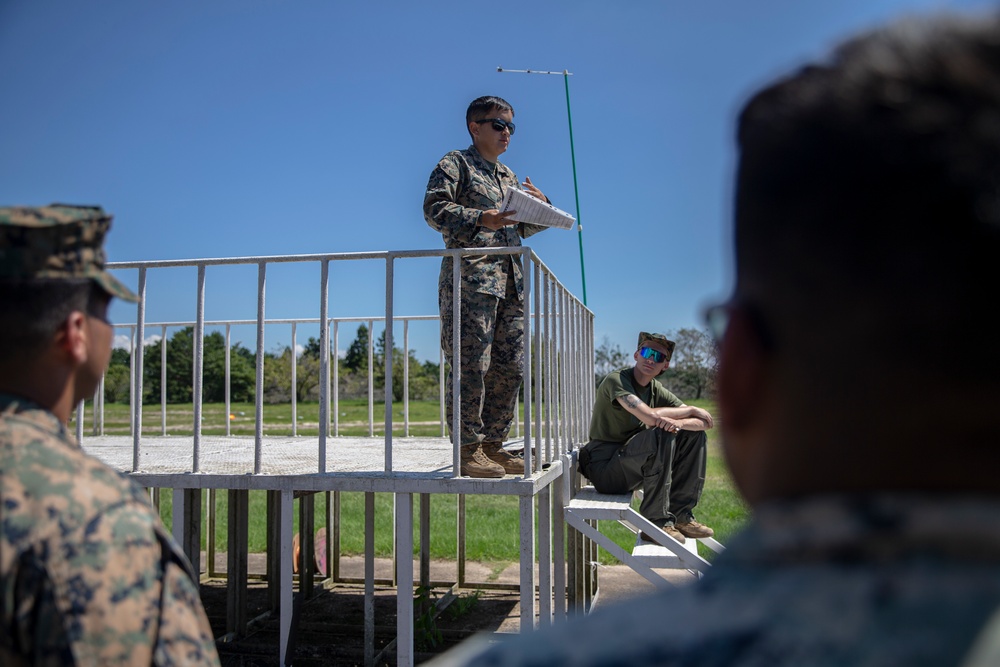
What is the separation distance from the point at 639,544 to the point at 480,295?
218cm

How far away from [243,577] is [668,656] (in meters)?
6.20

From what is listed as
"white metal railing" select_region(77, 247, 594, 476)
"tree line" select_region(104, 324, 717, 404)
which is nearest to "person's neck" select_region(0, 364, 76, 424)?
"white metal railing" select_region(77, 247, 594, 476)

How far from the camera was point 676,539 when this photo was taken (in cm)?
539

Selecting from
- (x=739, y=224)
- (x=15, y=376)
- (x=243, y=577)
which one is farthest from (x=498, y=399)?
(x=739, y=224)

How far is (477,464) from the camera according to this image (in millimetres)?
4430

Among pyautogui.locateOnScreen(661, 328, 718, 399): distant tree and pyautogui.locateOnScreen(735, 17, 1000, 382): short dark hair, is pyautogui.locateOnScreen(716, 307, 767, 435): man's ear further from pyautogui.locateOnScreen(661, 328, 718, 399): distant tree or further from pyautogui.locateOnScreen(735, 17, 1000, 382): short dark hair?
pyautogui.locateOnScreen(661, 328, 718, 399): distant tree

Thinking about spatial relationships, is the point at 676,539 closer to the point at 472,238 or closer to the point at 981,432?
the point at 472,238

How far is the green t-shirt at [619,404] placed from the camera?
5.95 metres

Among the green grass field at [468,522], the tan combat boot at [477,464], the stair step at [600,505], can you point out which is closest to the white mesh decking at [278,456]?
the tan combat boot at [477,464]

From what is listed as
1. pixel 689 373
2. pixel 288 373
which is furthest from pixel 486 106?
pixel 288 373

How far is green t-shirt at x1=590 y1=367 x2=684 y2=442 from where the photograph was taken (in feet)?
19.5

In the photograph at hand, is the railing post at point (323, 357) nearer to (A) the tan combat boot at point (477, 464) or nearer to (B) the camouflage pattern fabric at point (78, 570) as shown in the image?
(A) the tan combat boot at point (477, 464)

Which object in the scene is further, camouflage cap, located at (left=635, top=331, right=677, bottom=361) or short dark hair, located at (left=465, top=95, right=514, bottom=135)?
camouflage cap, located at (left=635, top=331, right=677, bottom=361)

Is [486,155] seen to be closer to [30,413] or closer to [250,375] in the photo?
[30,413]
